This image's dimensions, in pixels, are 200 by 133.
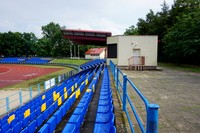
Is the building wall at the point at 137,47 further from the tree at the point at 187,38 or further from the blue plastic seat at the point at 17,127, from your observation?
the blue plastic seat at the point at 17,127

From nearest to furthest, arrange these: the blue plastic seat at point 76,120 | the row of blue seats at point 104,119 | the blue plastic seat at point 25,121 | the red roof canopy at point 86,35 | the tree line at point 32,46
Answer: the row of blue seats at point 104,119 → the blue plastic seat at point 76,120 → the blue plastic seat at point 25,121 → the red roof canopy at point 86,35 → the tree line at point 32,46

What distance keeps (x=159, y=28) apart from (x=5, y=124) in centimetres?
3741

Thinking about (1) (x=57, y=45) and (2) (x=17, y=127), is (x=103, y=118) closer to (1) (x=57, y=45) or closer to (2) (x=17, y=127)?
(2) (x=17, y=127)

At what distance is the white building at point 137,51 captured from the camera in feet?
→ 65.6

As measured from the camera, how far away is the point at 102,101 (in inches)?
244

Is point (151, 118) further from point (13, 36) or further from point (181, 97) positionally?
point (13, 36)

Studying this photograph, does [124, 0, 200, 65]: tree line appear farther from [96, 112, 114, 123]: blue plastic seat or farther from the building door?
[96, 112, 114, 123]: blue plastic seat

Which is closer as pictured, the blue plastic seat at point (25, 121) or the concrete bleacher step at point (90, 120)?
the concrete bleacher step at point (90, 120)

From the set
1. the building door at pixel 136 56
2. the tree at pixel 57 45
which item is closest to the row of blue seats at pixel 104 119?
the building door at pixel 136 56

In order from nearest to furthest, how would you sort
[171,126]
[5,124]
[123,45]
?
1. [171,126]
2. [5,124]
3. [123,45]

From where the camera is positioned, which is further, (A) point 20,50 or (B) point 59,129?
(A) point 20,50

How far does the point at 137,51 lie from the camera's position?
20.3m

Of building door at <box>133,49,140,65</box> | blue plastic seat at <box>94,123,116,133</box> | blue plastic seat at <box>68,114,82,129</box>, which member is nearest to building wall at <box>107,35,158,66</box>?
building door at <box>133,49,140,65</box>

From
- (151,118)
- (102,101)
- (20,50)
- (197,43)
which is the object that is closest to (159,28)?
(197,43)
